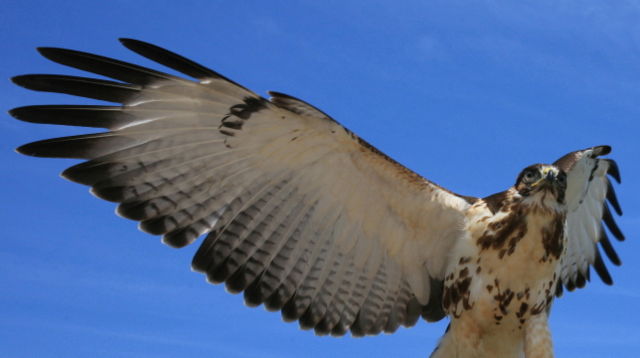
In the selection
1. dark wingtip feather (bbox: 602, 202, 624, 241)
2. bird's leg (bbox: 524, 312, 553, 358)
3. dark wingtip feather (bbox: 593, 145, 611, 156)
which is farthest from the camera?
dark wingtip feather (bbox: 602, 202, 624, 241)

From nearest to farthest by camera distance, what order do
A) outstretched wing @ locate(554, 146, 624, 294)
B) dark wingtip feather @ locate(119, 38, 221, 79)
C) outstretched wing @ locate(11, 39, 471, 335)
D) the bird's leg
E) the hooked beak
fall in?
dark wingtip feather @ locate(119, 38, 221, 79), outstretched wing @ locate(11, 39, 471, 335), the hooked beak, the bird's leg, outstretched wing @ locate(554, 146, 624, 294)

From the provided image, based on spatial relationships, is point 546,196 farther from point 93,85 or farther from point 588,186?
point 93,85

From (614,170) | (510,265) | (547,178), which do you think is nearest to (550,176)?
(547,178)

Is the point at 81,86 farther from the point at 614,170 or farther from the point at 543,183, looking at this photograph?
the point at 614,170

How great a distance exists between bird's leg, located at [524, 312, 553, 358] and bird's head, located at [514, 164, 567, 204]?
3.45 ft

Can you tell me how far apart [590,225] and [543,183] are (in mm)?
2393

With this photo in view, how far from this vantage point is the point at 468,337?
7.38 meters

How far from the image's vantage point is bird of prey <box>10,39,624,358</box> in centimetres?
691

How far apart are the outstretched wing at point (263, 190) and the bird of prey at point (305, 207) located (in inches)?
0.5

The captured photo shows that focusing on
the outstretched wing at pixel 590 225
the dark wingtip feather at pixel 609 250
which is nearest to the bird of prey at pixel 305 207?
the outstretched wing at pixel 590 225

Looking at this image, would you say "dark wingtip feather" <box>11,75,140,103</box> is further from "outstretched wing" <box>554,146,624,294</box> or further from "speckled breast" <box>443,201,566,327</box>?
"outstretched wing" <box>554,146,624,294</box>

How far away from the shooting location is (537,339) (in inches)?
284

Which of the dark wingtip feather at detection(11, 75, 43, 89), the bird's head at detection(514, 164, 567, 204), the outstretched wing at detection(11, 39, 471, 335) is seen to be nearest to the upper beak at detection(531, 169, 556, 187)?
the bird's head at detection(514, 164, 567, 204)

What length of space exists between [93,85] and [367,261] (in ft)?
9.83
